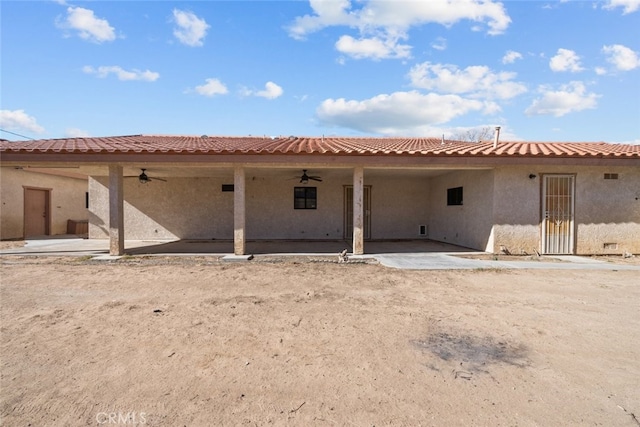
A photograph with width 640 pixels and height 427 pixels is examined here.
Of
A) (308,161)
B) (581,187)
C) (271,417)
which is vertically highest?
(308,161)

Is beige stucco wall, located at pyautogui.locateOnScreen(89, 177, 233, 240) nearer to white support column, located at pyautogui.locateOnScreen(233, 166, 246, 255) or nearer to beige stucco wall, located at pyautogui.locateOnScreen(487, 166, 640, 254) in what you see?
white support column, located at pyautogui.locateOnScreen(233, 166, 246, 255)

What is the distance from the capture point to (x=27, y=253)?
10578mm

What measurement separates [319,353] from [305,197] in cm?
1113

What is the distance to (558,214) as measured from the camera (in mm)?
10602

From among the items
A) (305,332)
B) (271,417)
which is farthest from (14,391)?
(305,332)

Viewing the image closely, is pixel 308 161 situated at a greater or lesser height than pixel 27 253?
greater

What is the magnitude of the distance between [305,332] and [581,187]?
405 inches

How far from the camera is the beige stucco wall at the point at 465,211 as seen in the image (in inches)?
429

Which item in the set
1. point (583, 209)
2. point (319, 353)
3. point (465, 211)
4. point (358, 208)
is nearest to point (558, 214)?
point (583, 209)

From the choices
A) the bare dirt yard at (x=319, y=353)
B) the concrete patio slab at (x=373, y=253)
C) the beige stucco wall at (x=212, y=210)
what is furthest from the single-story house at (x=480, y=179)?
the bare dirt yard at (x=319, y=353)

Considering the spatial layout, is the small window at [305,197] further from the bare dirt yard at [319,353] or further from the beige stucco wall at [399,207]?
the bare dirt yard at [319,353]

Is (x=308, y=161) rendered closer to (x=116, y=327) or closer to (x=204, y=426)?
(x=116, y=327)

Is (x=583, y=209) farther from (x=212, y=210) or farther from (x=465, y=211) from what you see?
(x=212, y=210)

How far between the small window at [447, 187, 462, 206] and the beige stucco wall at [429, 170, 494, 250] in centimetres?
14
